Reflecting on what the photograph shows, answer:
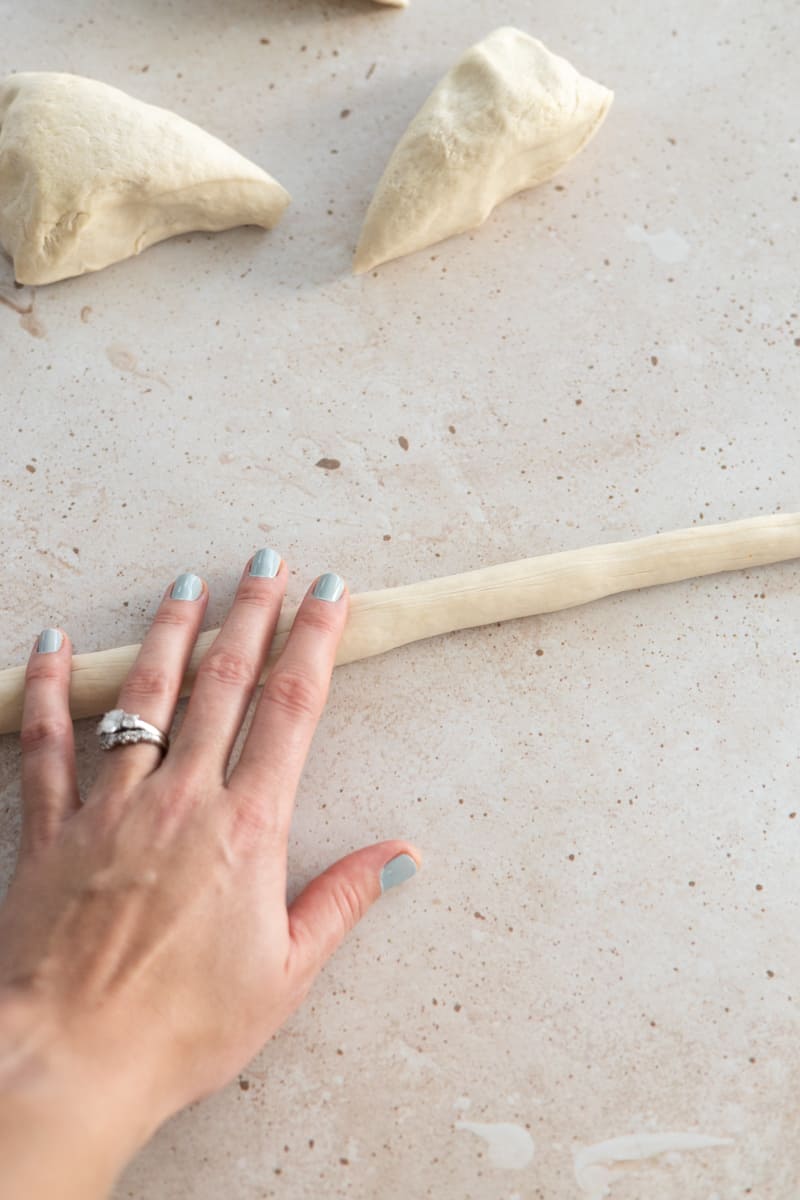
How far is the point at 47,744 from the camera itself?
996mm

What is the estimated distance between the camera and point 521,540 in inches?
46.6

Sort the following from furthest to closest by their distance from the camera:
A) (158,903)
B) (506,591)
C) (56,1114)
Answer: (506,591), (158,903), (56,1114)

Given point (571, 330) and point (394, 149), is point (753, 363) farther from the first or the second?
point (394, 149)

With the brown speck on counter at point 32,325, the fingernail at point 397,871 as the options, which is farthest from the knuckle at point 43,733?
the brown speck on counter at point 32,325

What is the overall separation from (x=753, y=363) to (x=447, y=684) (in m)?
0.61

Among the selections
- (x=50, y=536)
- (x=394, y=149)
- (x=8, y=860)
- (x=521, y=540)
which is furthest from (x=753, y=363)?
(x=8, y=860)

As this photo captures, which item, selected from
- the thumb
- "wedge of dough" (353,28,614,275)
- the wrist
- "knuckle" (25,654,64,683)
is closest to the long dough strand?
"knuckle" (25,654,64,683)

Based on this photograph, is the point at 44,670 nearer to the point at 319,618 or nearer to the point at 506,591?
the point at 319,618

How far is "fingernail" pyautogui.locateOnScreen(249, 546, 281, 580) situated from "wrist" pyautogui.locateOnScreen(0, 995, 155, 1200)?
500mm

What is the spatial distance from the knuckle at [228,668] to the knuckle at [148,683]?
0.04m

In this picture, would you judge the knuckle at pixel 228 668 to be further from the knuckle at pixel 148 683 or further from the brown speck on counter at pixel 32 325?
the brown speck on counter at pixel 32 325

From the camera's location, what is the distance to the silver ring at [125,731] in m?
0.97

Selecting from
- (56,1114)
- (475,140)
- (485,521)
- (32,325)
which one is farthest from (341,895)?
(475,140)

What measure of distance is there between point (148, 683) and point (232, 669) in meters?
0.09
